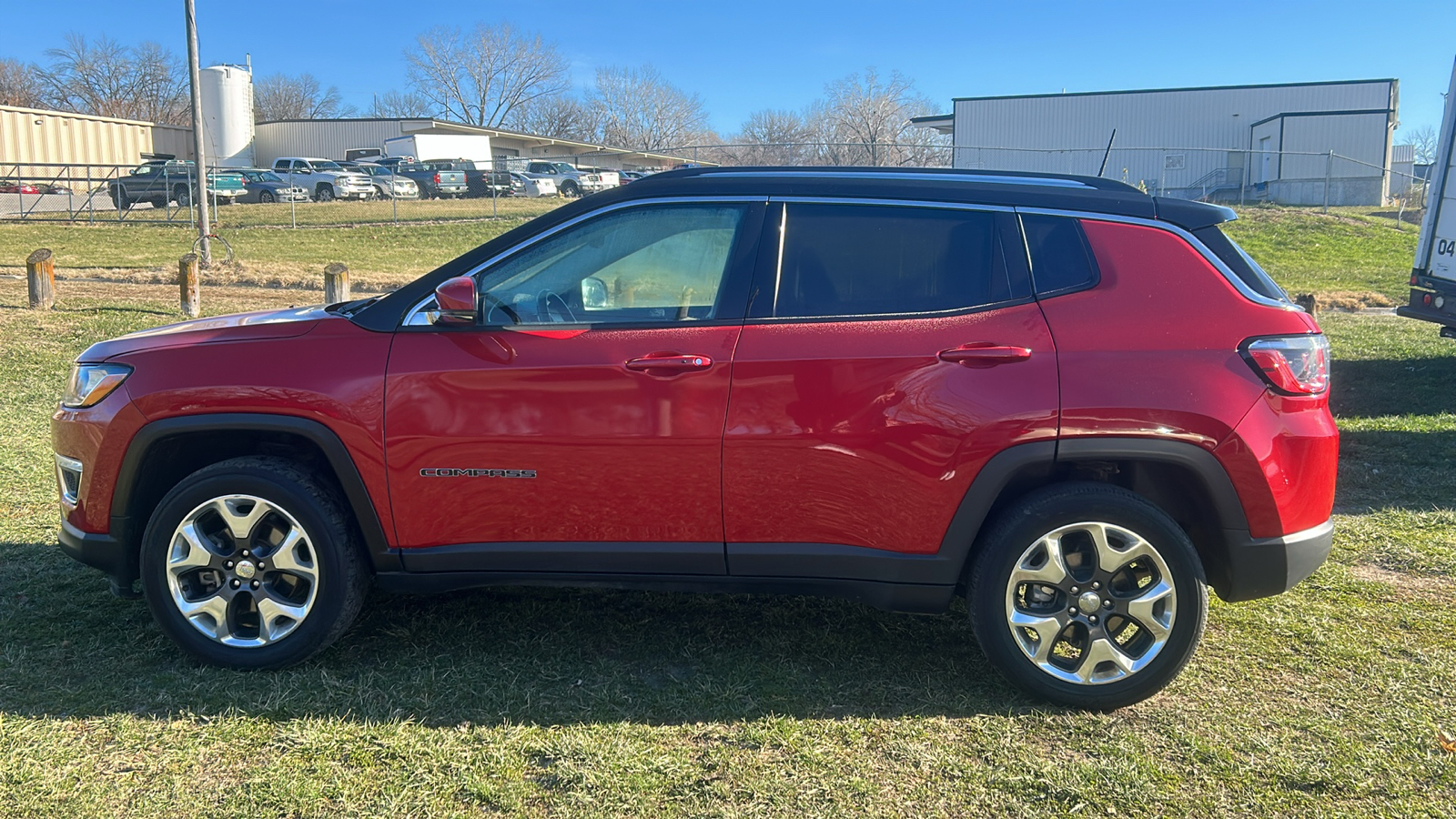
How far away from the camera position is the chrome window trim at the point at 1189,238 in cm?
340

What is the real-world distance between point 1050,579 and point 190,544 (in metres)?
2.91

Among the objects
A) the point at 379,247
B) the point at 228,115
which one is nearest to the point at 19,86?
the point at 228,115

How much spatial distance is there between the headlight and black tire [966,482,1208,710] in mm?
3038

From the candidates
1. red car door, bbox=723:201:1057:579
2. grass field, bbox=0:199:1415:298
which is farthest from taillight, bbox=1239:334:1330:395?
grass field, bbox=0:199:1415:298

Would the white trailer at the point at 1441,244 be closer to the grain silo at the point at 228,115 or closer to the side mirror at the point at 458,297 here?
the side mirror at the point at 458,297

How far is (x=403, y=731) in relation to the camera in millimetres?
3291

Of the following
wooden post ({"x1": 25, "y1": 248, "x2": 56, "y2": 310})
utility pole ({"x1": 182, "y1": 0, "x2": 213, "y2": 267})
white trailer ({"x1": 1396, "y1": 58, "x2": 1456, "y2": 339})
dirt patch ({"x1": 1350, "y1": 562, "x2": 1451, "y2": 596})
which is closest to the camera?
dirt patch ({"x1": 1350, "y1": 562, "x2": 1451, "y2": 596})

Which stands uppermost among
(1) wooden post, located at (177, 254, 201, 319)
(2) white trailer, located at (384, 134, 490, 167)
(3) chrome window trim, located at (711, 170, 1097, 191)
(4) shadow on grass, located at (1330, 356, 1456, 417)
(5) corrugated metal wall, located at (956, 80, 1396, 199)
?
(5) corrugated metal wall, located at (956, 80, 1396, 199)

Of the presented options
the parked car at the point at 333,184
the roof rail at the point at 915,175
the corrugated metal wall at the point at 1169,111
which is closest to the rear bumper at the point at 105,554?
the roof rail at the point at 915,175

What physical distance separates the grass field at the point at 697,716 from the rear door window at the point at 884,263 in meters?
1.32

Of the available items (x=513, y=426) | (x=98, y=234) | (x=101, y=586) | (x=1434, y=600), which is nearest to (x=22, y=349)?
(x=101, y=586)

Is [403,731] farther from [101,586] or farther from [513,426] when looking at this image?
[101,586]

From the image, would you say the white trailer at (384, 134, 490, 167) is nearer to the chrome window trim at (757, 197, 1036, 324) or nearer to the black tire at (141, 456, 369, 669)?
the black tire at (141, 456, 369, 669)

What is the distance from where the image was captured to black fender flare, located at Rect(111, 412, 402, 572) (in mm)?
3537
